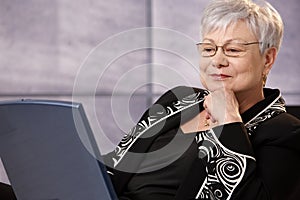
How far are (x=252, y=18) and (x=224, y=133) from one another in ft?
1.07

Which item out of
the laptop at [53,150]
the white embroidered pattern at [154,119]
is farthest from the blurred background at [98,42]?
the laptop at [53,150]

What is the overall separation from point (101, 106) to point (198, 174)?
4.86 ft

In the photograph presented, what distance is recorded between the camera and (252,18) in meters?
1.65

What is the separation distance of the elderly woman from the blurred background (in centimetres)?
111

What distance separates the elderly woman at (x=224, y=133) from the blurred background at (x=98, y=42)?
111 cm

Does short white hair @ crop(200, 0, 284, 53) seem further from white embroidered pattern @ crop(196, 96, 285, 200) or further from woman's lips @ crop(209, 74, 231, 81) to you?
white embroidered pattern @ crop(196, 96, 285, 200)

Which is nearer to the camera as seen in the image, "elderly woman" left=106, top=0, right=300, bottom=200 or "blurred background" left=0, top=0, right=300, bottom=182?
"elderly woman" left=106, top=0, right=300, bottom=200

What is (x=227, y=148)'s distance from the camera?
155 centimetres

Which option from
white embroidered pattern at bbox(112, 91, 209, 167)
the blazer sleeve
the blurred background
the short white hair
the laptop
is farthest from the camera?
the blurred background

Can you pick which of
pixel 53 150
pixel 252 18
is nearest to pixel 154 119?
pixel 252 18

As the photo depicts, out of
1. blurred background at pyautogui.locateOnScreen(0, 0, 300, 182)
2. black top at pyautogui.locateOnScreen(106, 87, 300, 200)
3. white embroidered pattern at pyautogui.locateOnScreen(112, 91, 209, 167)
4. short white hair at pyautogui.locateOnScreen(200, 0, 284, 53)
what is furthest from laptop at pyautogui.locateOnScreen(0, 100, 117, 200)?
blurred background at pyautogui.locateOnScreen(0, 0, 300, 182)

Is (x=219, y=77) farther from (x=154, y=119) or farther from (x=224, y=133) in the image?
(x=154, y=119)

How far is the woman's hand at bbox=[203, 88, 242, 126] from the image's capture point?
5.26 ft

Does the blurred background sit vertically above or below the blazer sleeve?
above
